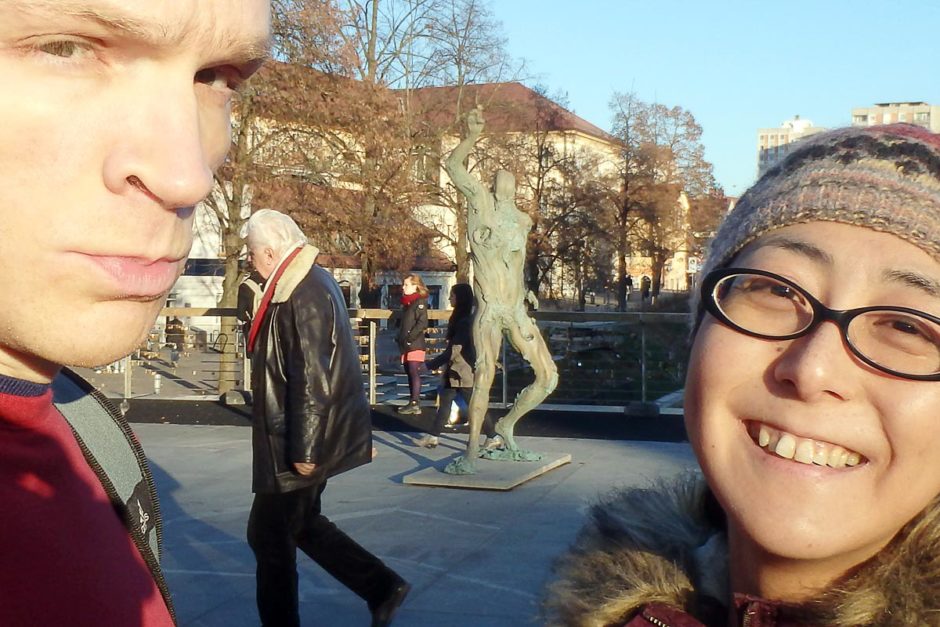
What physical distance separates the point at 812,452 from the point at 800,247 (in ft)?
1.00

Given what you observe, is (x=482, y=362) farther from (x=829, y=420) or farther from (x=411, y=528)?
(x=829, y=420)

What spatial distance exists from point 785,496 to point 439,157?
2653 cm

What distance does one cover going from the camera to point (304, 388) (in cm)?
476

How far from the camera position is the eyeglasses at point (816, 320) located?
4.38 feet

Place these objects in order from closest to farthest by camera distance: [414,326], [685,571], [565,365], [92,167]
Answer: [92,167], [685,571], [414,326], [565,365]

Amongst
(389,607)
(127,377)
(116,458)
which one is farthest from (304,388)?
(127,377)

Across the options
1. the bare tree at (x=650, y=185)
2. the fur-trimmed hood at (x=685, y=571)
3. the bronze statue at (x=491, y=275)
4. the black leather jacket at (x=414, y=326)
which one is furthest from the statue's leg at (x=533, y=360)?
the bare tree at (x=650, y=185)

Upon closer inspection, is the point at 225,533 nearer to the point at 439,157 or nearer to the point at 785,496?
the point at 785,496

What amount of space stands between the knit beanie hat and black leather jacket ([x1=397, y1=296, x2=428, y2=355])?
11312 millimetres

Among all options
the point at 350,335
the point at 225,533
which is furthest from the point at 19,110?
the point at 225,533

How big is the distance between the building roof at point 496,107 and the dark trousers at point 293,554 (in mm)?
25250

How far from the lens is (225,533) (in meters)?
6.58

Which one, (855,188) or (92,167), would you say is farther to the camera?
(855,188)

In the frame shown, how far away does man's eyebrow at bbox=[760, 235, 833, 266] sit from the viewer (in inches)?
56.1
